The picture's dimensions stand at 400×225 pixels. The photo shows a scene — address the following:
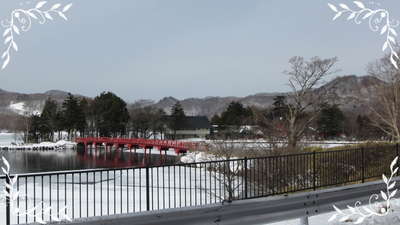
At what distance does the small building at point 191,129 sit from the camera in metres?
90.3

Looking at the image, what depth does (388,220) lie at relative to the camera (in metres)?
5.89

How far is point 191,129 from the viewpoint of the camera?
10019cm

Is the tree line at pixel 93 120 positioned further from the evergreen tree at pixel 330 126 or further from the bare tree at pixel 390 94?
the bare tree at pixel 390 94

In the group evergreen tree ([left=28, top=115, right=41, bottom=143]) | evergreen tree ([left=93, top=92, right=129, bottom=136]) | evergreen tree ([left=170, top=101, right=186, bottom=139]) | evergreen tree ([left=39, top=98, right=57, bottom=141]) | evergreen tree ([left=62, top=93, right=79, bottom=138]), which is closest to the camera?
evergreen tree ([left=62, top=93, right=79, bottom=138])

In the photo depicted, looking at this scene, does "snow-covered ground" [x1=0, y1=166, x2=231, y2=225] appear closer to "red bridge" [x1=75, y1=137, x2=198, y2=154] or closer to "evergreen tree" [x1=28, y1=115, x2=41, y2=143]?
"red bridge" [x1=75, y1=137, x2=198, y2=154]

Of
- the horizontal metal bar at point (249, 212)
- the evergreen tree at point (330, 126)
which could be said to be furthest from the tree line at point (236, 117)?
the horizontal metal bar at point (249, 212)

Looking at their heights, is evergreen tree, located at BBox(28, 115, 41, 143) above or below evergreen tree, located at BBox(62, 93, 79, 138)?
below

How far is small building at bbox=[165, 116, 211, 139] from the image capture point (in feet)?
296

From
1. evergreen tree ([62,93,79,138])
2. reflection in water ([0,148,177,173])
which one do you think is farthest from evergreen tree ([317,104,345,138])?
evergreen tree ([62,93,79,138])

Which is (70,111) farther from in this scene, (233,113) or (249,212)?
(249,212)

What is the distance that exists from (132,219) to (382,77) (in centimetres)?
2487

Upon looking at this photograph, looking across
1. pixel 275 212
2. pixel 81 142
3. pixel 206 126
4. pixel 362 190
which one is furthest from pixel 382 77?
pixel 206 126

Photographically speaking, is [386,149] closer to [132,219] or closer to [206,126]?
[132,219]

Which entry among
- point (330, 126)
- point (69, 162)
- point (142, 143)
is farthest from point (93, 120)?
point (330, 126)
